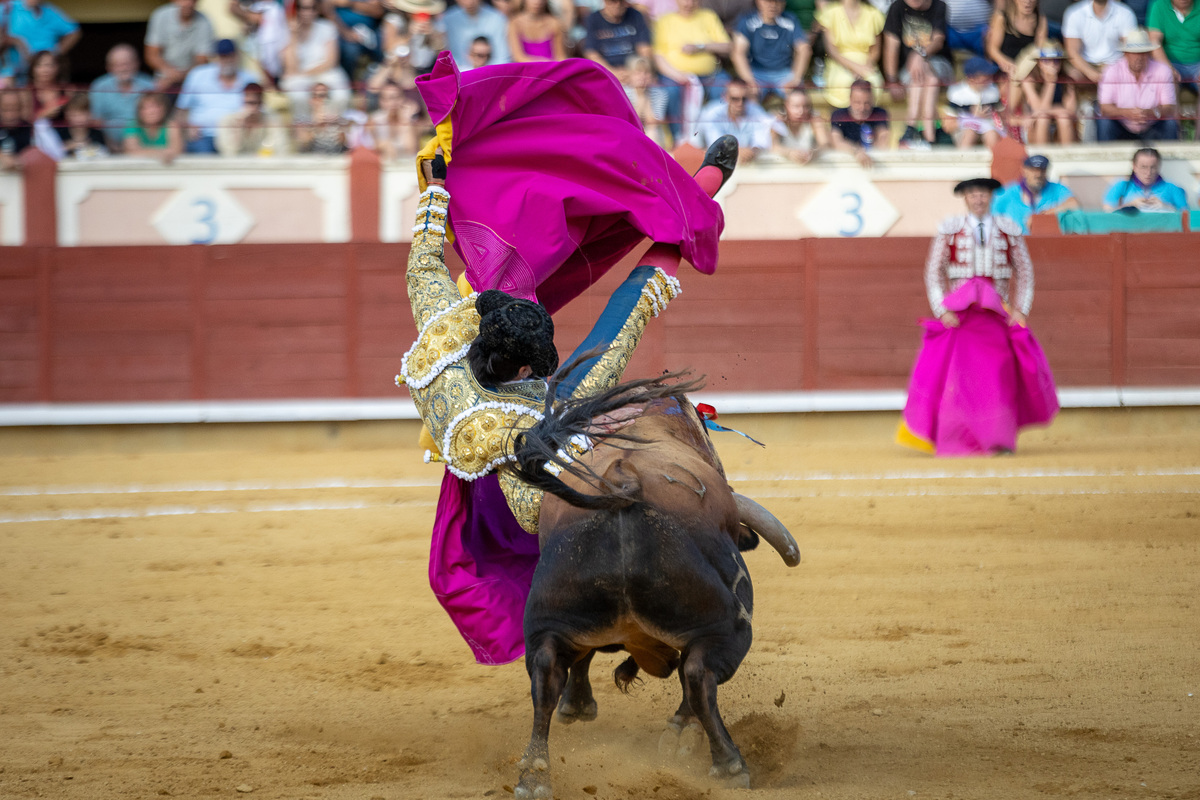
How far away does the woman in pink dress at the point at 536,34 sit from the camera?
8070mm

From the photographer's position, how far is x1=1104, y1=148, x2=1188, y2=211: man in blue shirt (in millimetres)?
7918

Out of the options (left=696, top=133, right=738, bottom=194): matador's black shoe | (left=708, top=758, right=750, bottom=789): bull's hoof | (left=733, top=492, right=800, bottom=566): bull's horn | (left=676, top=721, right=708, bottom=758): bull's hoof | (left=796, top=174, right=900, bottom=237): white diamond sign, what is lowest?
(left=676, top=721, right=708, bottom=758): bull's hoof

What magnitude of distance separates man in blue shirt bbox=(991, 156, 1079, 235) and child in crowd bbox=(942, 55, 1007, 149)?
12.6 inches

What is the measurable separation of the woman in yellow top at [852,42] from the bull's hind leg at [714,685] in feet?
22.2

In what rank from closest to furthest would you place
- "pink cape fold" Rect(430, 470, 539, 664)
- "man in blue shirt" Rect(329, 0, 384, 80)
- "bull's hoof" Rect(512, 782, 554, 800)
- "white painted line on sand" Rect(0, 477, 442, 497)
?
"bull's hoof" Rect(512, 782, 554, 800)
"pink cape fold" Rect(430, 470, 539, 664)
"white painted line on sand" Rect(0, 477, 442, 497)
"man in blue shirt" Rect(329, 0, 384, 80)

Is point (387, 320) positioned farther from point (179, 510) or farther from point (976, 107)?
point (976, 107)

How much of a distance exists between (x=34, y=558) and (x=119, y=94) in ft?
15.0

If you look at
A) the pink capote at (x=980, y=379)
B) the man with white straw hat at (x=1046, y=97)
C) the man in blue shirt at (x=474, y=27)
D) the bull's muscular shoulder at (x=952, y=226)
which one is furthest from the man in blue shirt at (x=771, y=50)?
the pink capote at (x=980, y=379)

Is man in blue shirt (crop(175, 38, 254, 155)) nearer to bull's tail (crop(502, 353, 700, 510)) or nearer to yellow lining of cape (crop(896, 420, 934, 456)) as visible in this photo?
yellow lining of cape (crop(896, 420, 934, 456))

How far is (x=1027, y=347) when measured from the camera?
6.69m

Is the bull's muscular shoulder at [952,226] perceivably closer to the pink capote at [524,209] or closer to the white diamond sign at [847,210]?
the white diamond sign at [847,210]

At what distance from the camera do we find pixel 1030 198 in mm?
7941

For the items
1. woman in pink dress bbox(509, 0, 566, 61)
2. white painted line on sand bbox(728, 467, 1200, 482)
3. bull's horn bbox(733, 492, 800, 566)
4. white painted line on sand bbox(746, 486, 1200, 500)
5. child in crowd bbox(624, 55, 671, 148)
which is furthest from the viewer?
woman in pink dress bbox(509, 0, 566, 61)

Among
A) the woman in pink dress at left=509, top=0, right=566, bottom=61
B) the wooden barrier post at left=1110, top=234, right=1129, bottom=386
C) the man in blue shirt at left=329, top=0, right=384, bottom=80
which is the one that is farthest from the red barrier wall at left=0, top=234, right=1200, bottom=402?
the woman in pink dress at left=509, top=0, right=566, bottom=61
